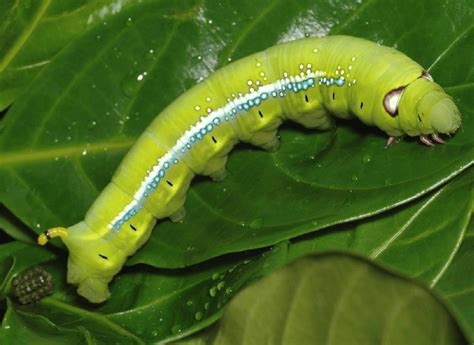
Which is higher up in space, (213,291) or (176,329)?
(213,291)

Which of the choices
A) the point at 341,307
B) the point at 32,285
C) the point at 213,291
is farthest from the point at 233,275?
the point at 341,307

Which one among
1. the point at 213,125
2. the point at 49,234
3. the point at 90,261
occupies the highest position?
the point at 213,125

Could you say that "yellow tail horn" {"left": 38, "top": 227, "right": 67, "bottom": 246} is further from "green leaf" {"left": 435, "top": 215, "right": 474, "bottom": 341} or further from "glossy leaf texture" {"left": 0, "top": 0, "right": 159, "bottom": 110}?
"green leaf" {"left": 435, "top": 215, "right": 474, "bottom": 341}

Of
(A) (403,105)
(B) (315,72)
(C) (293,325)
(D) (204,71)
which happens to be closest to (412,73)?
(A) (403,105)

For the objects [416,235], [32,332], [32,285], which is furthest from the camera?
[32,285]

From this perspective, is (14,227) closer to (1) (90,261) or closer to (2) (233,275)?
(1) (90,261)

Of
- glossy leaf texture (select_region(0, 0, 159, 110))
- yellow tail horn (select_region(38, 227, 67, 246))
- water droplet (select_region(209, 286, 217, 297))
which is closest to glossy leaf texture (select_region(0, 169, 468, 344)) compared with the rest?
water droplet (select_region(209, 286, 217, 297))
